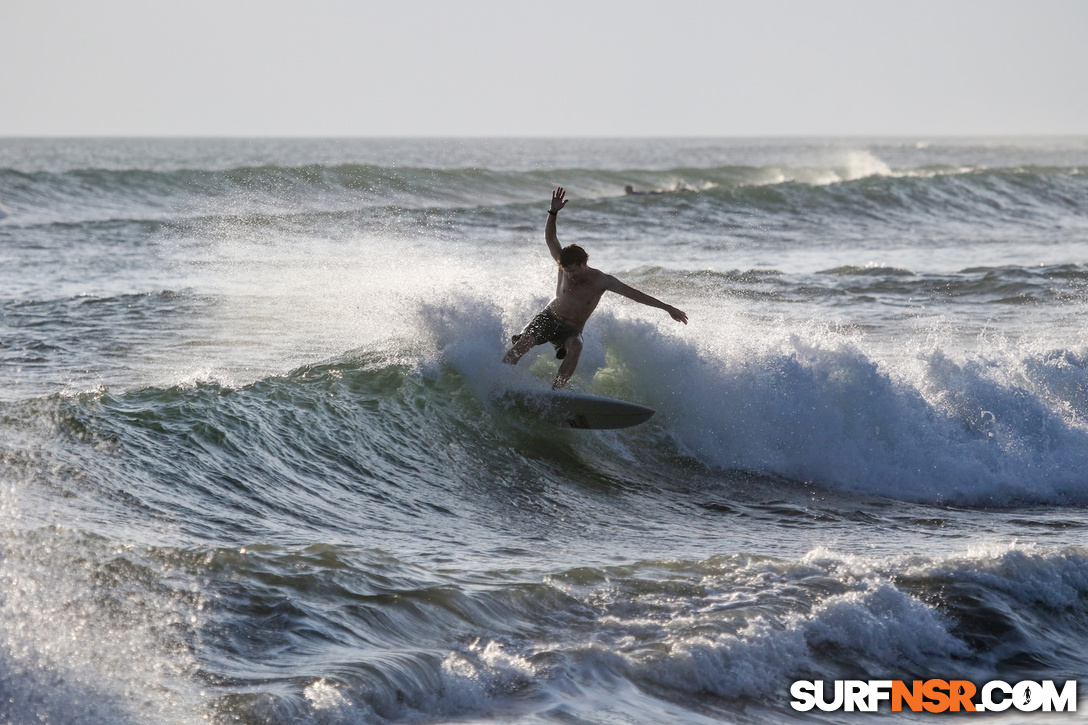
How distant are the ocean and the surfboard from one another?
0.78 ft

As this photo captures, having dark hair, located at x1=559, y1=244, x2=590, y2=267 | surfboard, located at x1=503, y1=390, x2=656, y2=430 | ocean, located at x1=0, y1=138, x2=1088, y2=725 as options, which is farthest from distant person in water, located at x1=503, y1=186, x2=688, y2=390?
ocean, located at x1=0, y1=138, x2=1088, y2=725

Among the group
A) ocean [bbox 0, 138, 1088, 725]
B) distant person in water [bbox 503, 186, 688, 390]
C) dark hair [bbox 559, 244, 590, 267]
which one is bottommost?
ocean [bbox 0, 138, 1088, 725]

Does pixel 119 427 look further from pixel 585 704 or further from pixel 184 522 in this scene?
pixel 585 704

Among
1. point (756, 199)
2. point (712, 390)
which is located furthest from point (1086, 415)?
point (756, 199)

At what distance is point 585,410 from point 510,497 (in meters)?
1.27

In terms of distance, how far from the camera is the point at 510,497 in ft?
26.6

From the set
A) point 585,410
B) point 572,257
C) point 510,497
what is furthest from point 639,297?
point 510,497

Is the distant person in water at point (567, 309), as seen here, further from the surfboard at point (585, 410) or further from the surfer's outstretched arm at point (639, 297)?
the surfboard at point (585, 410)

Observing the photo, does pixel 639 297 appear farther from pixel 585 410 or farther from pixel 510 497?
pixel 510 497

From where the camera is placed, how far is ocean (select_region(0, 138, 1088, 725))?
4.96m

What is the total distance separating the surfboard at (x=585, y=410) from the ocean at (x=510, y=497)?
24cm

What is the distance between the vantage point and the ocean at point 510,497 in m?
4.96

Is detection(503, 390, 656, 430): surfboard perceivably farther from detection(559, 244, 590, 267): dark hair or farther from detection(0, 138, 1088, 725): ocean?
detection(559, 244, 590, 267): dark hair

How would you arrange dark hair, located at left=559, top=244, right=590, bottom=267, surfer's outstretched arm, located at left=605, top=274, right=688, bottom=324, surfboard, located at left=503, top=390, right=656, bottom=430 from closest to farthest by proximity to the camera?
surfer's outstretched arm, located at left=605, top=274, right=688, bottom=324 → dark hair, located at left=559, top=244, right=590, bottom=267 → surfboard, located at left=503, top=390, right=656, bottom=430
